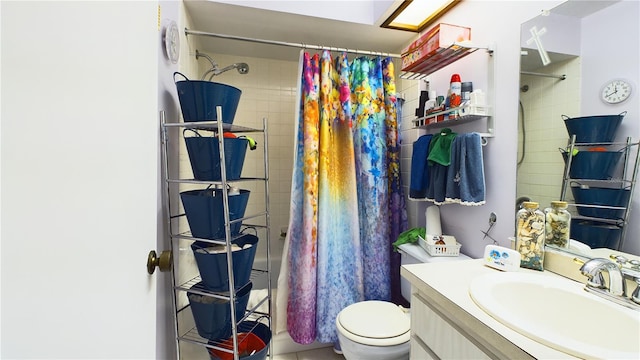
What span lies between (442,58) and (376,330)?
1472mm

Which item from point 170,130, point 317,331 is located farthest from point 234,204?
point 317,331

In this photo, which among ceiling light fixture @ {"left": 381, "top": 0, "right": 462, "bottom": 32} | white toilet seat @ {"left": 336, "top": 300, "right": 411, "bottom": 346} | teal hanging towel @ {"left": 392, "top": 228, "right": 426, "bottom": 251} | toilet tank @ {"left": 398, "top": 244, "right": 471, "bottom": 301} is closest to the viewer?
white toilet seat @ {"left": 336, "top": 300, "right": 411, "bottom": 346}

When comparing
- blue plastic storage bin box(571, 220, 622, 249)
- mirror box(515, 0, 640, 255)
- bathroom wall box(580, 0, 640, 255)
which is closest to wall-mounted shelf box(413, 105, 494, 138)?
mirror box(515, 0, 640, 255)

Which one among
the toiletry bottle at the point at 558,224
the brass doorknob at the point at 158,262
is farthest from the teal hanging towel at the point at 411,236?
the brass doorknob at the point at 158,262

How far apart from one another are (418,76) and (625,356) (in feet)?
5.42

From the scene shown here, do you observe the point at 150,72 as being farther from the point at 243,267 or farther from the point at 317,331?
the point at 317,331

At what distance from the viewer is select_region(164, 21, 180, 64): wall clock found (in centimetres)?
125

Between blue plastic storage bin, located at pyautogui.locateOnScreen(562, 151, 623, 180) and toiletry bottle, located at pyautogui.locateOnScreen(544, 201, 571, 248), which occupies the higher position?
blue plastic storage bin, located at pyautogui.locateOnScreen(562, 151, 623, 180)

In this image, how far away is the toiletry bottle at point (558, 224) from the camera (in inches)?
43.1

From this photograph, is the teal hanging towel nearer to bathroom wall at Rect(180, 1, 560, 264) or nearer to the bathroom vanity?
bathroom wall at Rect(180, 1, 560, 264)

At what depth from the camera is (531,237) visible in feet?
3.67

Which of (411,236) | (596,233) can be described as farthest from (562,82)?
(411,236)

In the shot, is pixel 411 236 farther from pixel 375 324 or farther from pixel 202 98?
pixel 202 98

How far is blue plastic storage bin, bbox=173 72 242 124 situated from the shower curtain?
1.97ft
